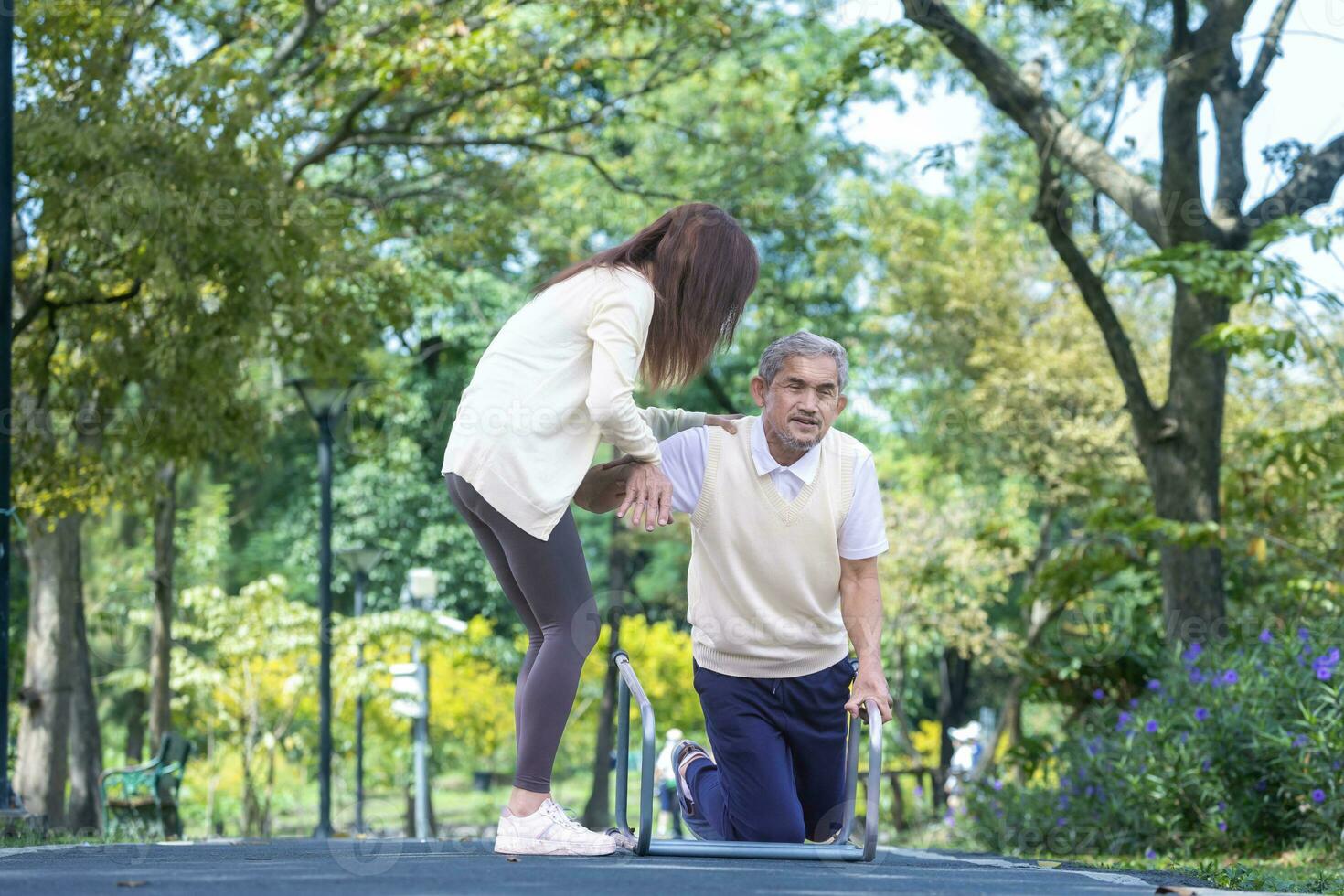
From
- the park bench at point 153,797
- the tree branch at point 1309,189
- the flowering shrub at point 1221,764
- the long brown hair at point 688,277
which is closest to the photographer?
the long brown hair at point 688,277

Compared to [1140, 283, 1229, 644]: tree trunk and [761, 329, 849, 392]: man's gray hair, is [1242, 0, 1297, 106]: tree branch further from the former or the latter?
[761, 329, 849, 392]: man's gray hair

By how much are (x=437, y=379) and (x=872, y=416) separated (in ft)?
26.9

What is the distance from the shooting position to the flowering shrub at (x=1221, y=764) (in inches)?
308

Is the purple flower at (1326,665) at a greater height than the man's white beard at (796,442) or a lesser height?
lesser

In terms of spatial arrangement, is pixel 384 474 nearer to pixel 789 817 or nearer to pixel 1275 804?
pixel 1275 804

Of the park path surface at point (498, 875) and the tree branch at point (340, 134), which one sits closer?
the park path surface at point (498, 875)

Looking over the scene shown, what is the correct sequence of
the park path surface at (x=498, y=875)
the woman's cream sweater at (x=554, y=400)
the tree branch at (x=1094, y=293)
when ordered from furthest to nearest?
1. the tree branch at (x=1094, y=293)
2. the woman's cream sweater at (x=554, y=400)
3. the park path surface at (x=498, y=875)

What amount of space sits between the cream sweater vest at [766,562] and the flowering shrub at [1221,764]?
3560 mm

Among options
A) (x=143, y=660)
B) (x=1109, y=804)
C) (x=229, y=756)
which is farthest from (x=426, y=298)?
(x=229, y=756)

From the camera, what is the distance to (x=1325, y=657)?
26.5 ft

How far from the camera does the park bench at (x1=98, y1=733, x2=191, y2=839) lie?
13.5m

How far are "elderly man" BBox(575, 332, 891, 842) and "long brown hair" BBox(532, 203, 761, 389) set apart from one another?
603 mm

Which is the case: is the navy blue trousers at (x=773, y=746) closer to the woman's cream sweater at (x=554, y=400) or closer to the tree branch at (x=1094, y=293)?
the woman's cream sweater at (x=554, y=400)

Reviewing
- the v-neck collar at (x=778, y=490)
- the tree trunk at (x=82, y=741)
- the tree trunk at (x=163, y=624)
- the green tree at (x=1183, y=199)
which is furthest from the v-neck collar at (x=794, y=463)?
the tree trunk at (x=163, y=624)
